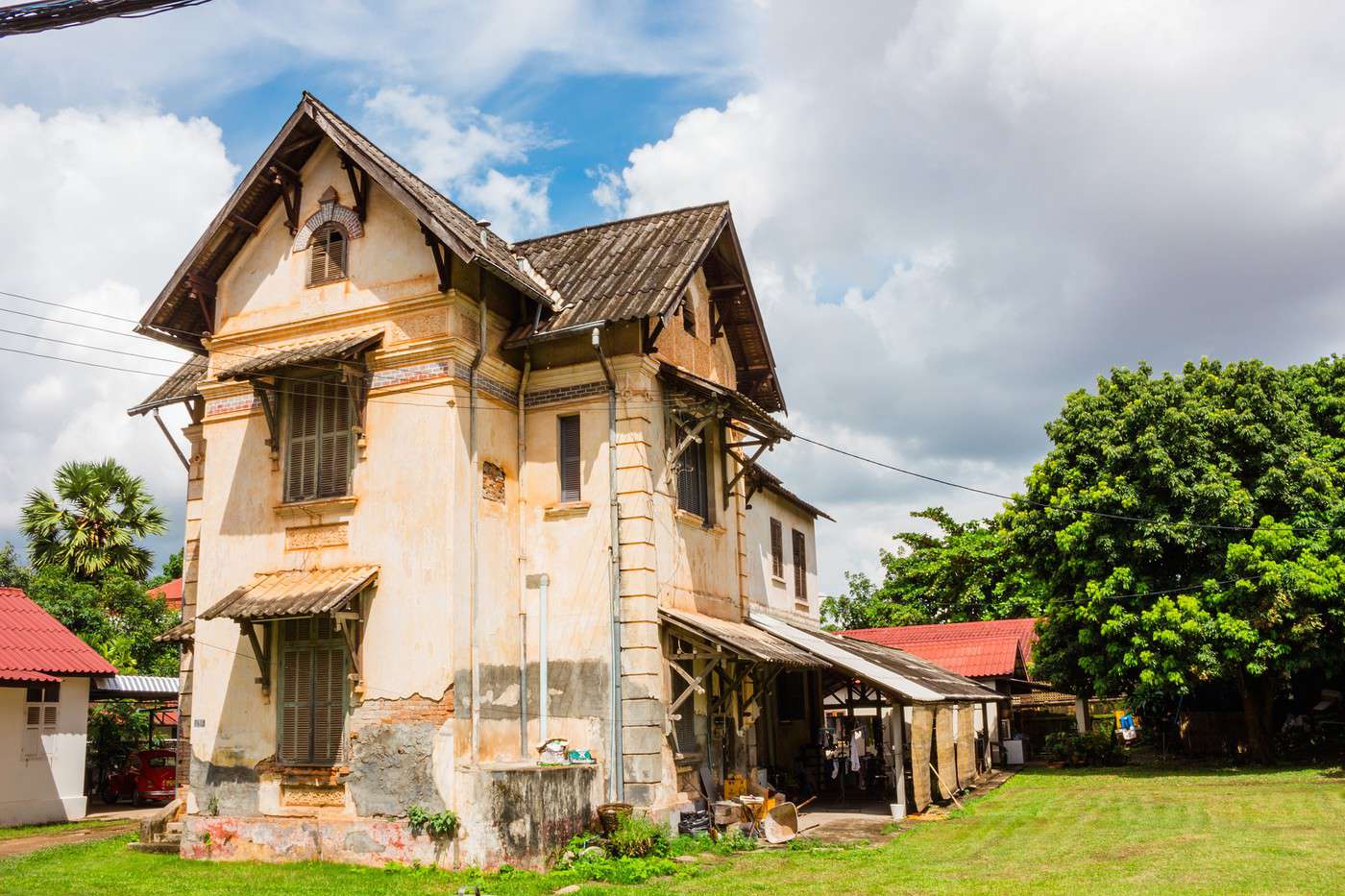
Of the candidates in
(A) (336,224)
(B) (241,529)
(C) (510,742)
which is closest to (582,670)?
(C) (510,742)

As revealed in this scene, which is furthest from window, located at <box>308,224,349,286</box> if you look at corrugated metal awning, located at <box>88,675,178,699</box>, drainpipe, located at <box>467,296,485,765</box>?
corrugated metal awning, located at <box>88,675,178,699</box>

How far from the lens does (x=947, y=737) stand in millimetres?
20453

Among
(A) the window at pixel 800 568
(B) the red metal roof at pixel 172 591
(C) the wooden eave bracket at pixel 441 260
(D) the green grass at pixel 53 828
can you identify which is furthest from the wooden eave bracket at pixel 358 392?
(B) the red metal roof at pixel 172 591

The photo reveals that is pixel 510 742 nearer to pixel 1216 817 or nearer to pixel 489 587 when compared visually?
pixel 489 587

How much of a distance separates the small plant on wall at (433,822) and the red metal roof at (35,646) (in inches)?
433

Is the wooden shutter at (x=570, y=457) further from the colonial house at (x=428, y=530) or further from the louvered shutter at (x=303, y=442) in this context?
the louvered shutter at (x=303, y=442)

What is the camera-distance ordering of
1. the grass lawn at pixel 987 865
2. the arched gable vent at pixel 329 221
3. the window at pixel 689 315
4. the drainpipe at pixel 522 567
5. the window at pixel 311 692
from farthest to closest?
the window at pixel 689 315, the arched gable vent at pixel 329 221, the drainpipe at pixel 522 567, the window at pixel 311 692, the grass lawn at pixel 987 865

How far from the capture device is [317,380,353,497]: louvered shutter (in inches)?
600

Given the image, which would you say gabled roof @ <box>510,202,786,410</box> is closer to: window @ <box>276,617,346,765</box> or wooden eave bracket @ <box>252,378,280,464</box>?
wooden eave bracket @ <box>252,378,280,464</box>

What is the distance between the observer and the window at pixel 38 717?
69.3 feet

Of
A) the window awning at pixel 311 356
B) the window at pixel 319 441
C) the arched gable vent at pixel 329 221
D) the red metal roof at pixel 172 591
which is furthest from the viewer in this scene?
the red metal roof at pixel 172 591

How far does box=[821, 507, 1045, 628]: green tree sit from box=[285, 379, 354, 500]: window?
3109cm

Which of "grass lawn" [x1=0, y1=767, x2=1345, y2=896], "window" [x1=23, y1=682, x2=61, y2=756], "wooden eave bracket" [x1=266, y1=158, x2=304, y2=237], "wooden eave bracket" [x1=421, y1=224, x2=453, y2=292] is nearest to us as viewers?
"grass lawn" [x1=0, y1=767, x2=1345, y2=896]

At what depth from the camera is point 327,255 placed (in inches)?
632
